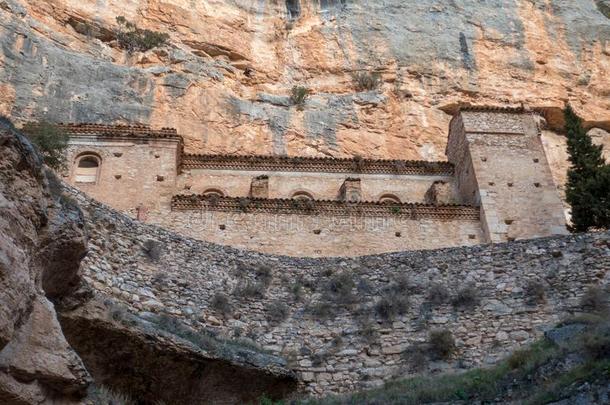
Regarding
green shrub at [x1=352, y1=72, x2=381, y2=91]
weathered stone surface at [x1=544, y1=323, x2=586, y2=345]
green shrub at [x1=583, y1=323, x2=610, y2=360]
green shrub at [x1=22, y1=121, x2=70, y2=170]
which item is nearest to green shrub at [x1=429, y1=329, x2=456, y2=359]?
weathered stone surface at [x1=544, y1=323, x2=586, y2=345]

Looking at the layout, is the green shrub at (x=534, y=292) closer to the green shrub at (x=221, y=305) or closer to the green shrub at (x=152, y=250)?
the green shrub at (x=221, y=305)

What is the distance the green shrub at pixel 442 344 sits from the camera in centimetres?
1212

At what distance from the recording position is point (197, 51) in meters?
38.8

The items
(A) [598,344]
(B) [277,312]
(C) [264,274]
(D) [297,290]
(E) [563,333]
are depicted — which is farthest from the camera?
(C) [264,274]

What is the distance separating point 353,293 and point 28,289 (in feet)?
27.1

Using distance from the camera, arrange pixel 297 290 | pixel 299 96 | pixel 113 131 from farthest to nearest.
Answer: pixel 299 96 < pixel 113 131 < pixel 297 290

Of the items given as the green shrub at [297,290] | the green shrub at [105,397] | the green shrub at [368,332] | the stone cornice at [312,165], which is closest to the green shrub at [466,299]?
the green shrub at [368,332]

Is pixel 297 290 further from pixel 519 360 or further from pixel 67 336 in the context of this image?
pixel 67 336

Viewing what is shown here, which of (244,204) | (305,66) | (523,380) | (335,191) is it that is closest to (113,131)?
(244,204)

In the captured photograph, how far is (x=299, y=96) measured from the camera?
3647 cm

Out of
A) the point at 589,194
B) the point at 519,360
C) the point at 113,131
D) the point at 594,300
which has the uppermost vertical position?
the point at 519,360

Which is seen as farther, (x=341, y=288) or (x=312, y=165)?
(x=312, y=165)

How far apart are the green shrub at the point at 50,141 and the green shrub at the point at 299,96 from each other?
14.2 m

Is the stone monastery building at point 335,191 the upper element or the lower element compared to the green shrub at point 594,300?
lower
